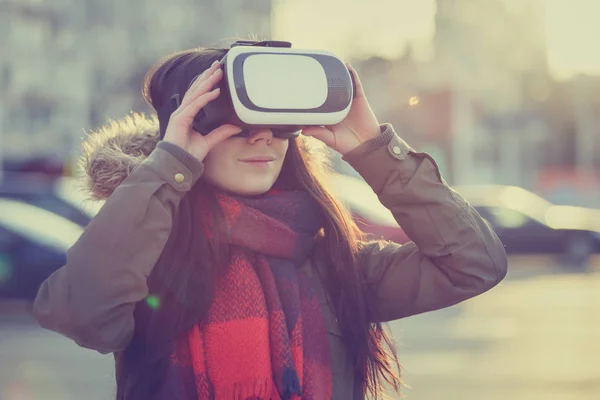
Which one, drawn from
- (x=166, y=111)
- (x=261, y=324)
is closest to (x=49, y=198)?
(x=166, y=111)

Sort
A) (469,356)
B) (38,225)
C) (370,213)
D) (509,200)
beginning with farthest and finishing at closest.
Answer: (509,200)
(370,213)
(38,225)
(469,356)

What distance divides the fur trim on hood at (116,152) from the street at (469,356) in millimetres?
3961

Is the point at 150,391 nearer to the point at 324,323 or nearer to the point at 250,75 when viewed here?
the point at 324,323

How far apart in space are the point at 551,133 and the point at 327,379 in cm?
4500

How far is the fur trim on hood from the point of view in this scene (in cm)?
224

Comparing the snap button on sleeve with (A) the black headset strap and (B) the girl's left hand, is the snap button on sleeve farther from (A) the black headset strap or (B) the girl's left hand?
(B) the girl's left hand

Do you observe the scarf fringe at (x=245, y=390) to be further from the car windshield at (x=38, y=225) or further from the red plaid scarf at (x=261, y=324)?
the car windshield at (x=38, y=225)

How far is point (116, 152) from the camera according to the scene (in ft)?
7.45

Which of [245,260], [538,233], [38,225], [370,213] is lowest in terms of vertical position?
[538,233]

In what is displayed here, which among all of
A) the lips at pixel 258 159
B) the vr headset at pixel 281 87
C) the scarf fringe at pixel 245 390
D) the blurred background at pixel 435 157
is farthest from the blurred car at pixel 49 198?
the vr headset at pixel 281 87

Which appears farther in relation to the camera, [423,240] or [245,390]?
[423,240]

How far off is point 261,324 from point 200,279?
0.18 metres

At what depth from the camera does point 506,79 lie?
46375 millimetres

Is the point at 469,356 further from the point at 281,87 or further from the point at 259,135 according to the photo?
the point at 281,87
